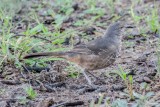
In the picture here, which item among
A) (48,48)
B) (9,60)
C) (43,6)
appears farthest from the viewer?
(43,6)

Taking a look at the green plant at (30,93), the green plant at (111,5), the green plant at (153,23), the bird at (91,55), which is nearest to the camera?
the green plant at (30,93)

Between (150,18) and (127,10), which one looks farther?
(127,10)

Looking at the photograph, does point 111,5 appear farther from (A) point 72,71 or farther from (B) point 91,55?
(B) point 91,55

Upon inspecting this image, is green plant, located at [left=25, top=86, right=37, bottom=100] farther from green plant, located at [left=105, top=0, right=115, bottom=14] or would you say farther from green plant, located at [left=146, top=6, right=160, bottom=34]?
green plant, located at [left=105, top=0, right=115, bottom=14]

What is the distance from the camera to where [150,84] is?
6.02m

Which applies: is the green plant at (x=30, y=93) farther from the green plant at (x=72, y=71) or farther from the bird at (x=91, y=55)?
the green plant at (x=72, y=71)

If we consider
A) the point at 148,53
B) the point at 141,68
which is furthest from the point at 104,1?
the point at 141,68

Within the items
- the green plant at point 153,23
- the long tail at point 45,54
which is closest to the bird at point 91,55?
the long tail at point 45,54

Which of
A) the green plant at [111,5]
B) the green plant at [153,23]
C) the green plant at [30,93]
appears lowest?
the green plant at [30,93]

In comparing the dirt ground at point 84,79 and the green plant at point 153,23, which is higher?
the green plant at point 153,23

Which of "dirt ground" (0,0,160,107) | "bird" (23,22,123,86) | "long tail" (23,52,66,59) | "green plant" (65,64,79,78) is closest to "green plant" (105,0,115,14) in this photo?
"dirt ground" (0,0,160,107)

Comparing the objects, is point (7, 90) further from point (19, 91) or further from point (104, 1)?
point (104, 1)

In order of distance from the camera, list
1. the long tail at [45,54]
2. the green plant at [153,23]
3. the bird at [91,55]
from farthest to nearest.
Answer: the green plant at [153,23] → the bird at [91,55] → the long tail at [45,54]

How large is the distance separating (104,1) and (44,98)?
188 inches
